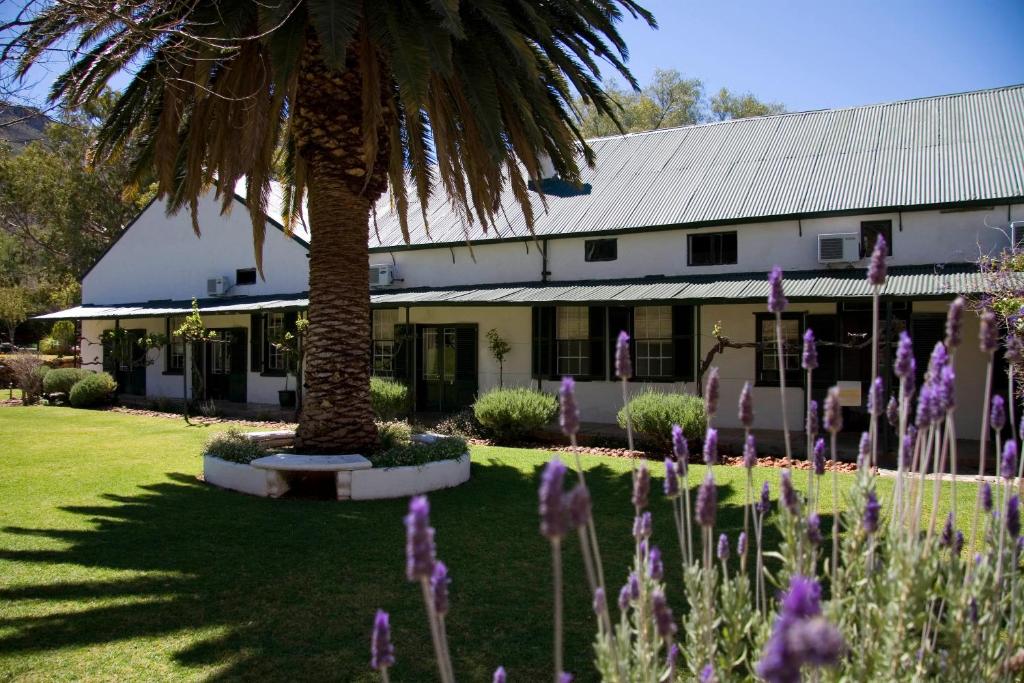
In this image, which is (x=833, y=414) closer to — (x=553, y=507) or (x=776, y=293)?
(x=776, y=293)

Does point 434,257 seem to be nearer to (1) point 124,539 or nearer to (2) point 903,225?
(2) point 903,225

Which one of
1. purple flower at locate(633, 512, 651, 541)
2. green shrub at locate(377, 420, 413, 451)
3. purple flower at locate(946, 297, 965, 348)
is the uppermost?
purple flower at locate(946, 297, 965, 348)

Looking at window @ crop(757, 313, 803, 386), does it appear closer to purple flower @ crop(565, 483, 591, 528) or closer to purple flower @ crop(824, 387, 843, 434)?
purple flower @ crop(824, 387, 843, 434)

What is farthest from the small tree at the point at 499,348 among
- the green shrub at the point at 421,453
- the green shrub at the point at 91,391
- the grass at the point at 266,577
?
the green shrub at the point at 91,391

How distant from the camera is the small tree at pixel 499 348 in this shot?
18594mm

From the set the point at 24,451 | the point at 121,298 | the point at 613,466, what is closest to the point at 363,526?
the point at 613,466

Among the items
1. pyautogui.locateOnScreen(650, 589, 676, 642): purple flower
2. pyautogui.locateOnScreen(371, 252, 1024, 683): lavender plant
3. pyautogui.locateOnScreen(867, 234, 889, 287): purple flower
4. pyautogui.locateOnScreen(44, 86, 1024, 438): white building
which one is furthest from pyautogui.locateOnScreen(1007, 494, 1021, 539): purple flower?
pyautogui.locateOnScreen(44, 86, 1024, 438): white building

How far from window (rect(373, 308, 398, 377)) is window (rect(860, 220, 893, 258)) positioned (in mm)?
11396

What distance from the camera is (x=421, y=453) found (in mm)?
10281

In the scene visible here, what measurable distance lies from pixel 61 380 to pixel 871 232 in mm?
22033

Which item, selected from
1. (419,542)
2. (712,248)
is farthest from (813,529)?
(712,248)

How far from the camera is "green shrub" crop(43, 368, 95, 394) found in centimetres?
2334

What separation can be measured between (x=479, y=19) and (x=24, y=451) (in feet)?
32.9

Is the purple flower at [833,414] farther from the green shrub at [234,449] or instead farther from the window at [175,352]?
the window at [175,352]
